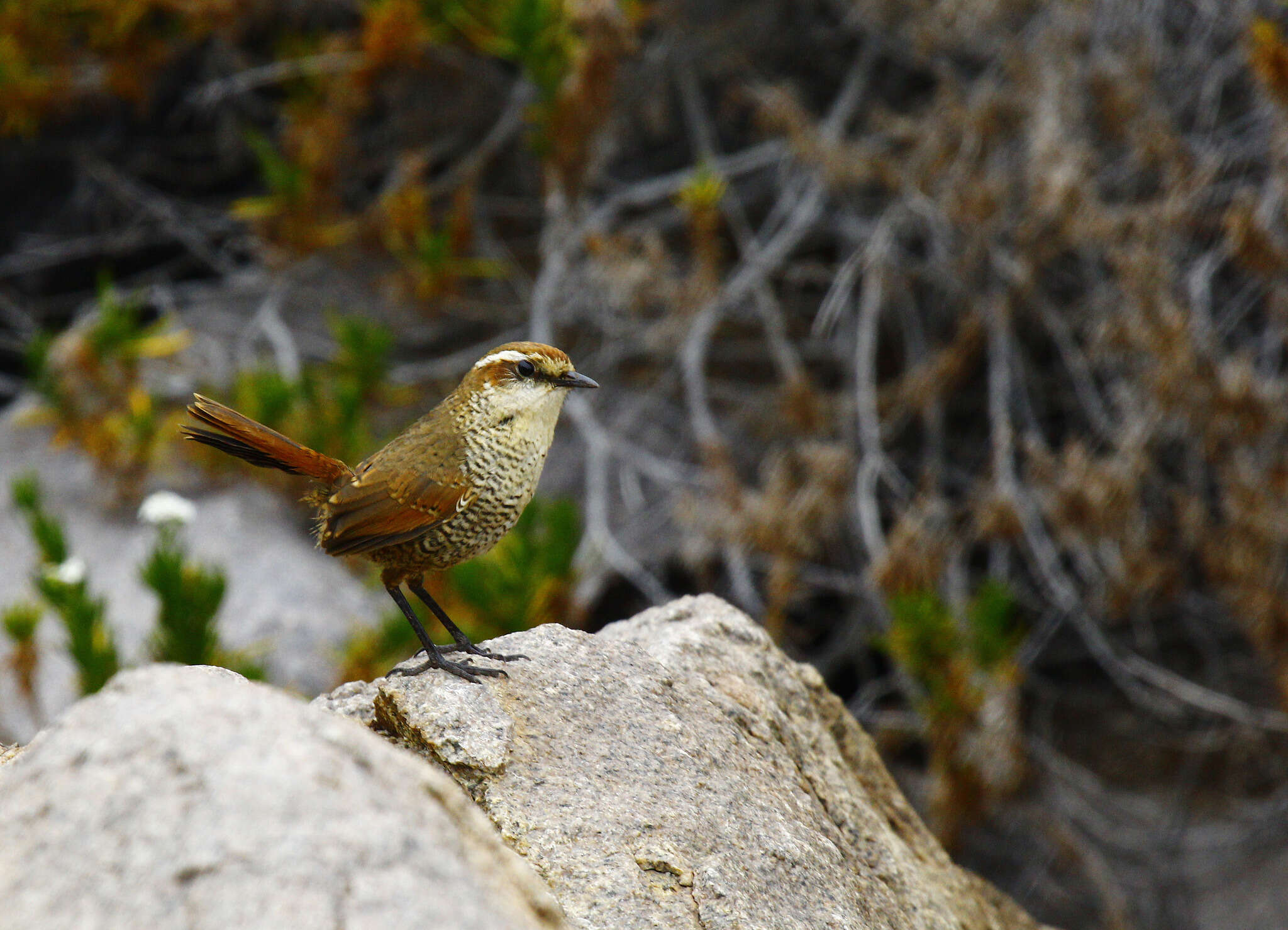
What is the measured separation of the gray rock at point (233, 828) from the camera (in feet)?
4.43

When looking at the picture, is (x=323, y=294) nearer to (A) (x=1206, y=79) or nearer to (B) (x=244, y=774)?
(A) (x=1206, y=79)

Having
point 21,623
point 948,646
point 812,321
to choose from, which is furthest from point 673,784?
point 812,321

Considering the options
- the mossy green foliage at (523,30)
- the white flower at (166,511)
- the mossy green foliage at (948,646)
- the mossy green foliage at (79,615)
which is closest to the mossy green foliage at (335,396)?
the white flower at (166,511)

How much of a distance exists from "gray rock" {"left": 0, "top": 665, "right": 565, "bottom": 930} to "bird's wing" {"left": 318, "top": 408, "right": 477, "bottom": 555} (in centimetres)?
122

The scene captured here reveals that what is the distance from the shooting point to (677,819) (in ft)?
7.04

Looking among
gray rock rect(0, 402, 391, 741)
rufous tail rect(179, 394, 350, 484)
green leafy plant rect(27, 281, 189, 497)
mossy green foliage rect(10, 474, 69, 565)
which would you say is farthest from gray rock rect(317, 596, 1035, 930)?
green leafy plant rect(27, 281, 189, 497)

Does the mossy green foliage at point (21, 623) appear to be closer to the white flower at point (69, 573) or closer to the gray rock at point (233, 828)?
the white flower at point (69, 573)

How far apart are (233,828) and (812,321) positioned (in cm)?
535

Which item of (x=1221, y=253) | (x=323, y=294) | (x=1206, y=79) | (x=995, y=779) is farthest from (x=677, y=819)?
(x=323, y=294)

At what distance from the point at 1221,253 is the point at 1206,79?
2.64 feet

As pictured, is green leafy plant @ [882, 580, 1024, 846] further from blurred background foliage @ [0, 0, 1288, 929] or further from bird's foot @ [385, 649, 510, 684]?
bird's foot @ [385, 649, 510, 684]

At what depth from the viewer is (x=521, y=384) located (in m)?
3.05

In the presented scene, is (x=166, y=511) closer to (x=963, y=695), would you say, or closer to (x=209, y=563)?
(x=209, y=563)

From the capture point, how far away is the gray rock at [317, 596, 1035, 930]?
2.04 meters
